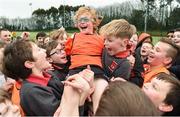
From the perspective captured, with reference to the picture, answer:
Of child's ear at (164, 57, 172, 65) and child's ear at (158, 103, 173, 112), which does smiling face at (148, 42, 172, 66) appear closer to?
child's ear at (164, 57, 172, 65)

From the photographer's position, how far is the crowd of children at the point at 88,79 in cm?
164

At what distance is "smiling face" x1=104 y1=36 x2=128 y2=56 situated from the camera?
4.16 metres

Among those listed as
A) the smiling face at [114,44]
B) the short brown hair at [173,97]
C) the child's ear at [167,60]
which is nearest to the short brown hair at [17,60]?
the smiling face at [114,44]

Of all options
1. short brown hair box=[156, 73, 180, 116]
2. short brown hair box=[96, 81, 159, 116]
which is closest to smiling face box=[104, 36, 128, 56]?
short brown hair box=[156, 73, 180, 116]

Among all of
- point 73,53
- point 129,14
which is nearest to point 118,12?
point 129,14

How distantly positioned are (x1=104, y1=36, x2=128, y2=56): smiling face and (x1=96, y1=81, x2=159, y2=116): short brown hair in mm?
2515

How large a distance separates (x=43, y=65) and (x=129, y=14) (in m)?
43.1

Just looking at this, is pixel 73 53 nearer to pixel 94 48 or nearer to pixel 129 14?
pixel 94 48

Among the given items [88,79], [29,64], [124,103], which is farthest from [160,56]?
[124,103]

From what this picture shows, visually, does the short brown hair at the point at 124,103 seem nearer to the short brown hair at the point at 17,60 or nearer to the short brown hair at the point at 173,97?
the short brown hair at the point at 173,97

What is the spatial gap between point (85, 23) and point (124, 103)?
2936mm

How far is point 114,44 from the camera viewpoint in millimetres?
4164

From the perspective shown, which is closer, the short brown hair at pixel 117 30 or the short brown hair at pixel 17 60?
the short brown hair at pixel 17 60

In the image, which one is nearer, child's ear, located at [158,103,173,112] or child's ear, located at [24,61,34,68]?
child's ear, located at [158,103,173,112]
